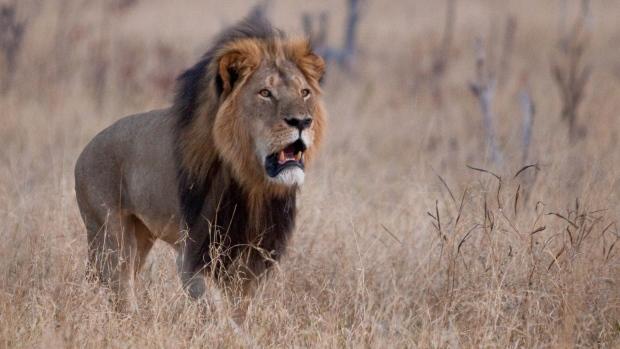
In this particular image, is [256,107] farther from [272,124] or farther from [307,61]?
[307,61]

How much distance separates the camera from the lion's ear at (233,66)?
4641mm

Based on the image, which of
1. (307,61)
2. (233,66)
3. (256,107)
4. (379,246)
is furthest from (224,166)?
(379,246)

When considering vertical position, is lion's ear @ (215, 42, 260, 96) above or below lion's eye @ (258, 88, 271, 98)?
above

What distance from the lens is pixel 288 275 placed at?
5.20 meters

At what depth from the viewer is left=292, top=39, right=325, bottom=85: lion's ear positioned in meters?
4.82

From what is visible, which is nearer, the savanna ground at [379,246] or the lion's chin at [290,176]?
the savanna ground at [379,246]

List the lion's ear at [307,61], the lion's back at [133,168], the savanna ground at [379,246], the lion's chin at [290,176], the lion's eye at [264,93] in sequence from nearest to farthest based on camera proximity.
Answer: the savanna ground at [379,246] → the lion's chin at [290,176] → the lion's eye at [264,93] → the lion's ear at [307,61] → the lion's back at [133,168]

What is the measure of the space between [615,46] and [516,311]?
1351 centimetres

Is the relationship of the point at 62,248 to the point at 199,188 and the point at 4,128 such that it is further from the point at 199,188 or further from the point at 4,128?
the point at 4,128

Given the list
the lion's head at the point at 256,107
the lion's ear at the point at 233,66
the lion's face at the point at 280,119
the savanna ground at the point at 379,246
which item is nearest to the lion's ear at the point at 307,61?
the lion's head at the point at 256,107

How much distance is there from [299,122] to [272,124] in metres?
0.14

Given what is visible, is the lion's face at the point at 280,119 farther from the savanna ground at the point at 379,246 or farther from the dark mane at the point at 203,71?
the savanna ground at the point at 379,246

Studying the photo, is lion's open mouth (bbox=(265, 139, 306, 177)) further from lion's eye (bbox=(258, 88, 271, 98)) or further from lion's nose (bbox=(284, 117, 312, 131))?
lion's eye (bbox=(258, 88, 271, 98))

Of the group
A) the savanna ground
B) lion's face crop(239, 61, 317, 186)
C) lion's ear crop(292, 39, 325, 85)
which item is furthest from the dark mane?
the savanna ground
